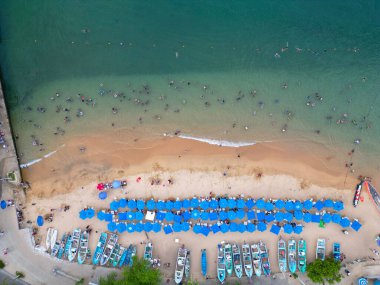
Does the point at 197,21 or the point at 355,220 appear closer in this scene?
the point at 355,220

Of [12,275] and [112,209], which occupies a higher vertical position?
[112,209]

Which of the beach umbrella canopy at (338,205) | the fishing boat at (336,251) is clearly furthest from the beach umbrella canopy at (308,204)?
the fishing boat at (336,251)

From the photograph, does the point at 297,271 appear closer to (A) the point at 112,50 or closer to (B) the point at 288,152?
(B) the point at 288,152

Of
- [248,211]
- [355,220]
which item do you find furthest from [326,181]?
[248,211]

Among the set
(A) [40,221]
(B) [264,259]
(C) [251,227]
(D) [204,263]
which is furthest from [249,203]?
(A) [40,221]

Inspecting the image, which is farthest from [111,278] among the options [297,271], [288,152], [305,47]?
[305,47]

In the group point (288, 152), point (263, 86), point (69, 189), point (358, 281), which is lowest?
point (358, 281)

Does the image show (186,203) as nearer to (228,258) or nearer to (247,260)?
(228,258)
